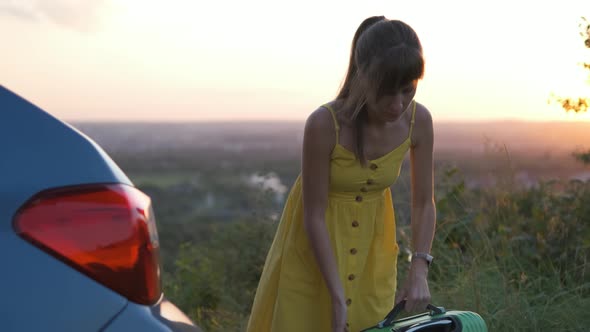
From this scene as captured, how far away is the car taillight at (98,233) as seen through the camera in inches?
64.6

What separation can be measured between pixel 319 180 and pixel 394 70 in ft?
1.40

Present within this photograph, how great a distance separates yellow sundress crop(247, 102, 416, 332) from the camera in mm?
2643

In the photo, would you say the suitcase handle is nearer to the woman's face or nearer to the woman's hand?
the woman's hand

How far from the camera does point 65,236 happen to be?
1.66 m

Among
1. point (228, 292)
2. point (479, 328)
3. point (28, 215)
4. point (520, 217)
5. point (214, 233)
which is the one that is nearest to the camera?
point (28, 215)

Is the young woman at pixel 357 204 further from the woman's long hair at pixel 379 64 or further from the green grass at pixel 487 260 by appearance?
the green grass at pixel 487 260

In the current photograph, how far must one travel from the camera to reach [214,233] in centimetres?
710

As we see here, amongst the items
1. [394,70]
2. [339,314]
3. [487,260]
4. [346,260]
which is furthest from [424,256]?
[487,260]

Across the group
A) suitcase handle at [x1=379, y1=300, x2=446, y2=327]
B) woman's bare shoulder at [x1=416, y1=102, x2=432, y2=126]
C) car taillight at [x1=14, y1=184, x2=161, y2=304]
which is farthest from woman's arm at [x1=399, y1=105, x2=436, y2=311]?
car taillight at [x1=14, y1=184, x2=161, y2=304]

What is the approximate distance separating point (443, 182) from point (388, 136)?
129 inches

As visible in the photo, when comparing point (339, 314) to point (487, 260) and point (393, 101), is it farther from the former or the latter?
point (487, 260)

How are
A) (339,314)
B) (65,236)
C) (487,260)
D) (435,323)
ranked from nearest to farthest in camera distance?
(65,236) < (435,323) < (339,314) < (487,260)

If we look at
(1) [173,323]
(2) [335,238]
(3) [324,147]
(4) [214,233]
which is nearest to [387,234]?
(2) [335,238]

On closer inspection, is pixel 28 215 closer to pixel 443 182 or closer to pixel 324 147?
pixel 324 147
